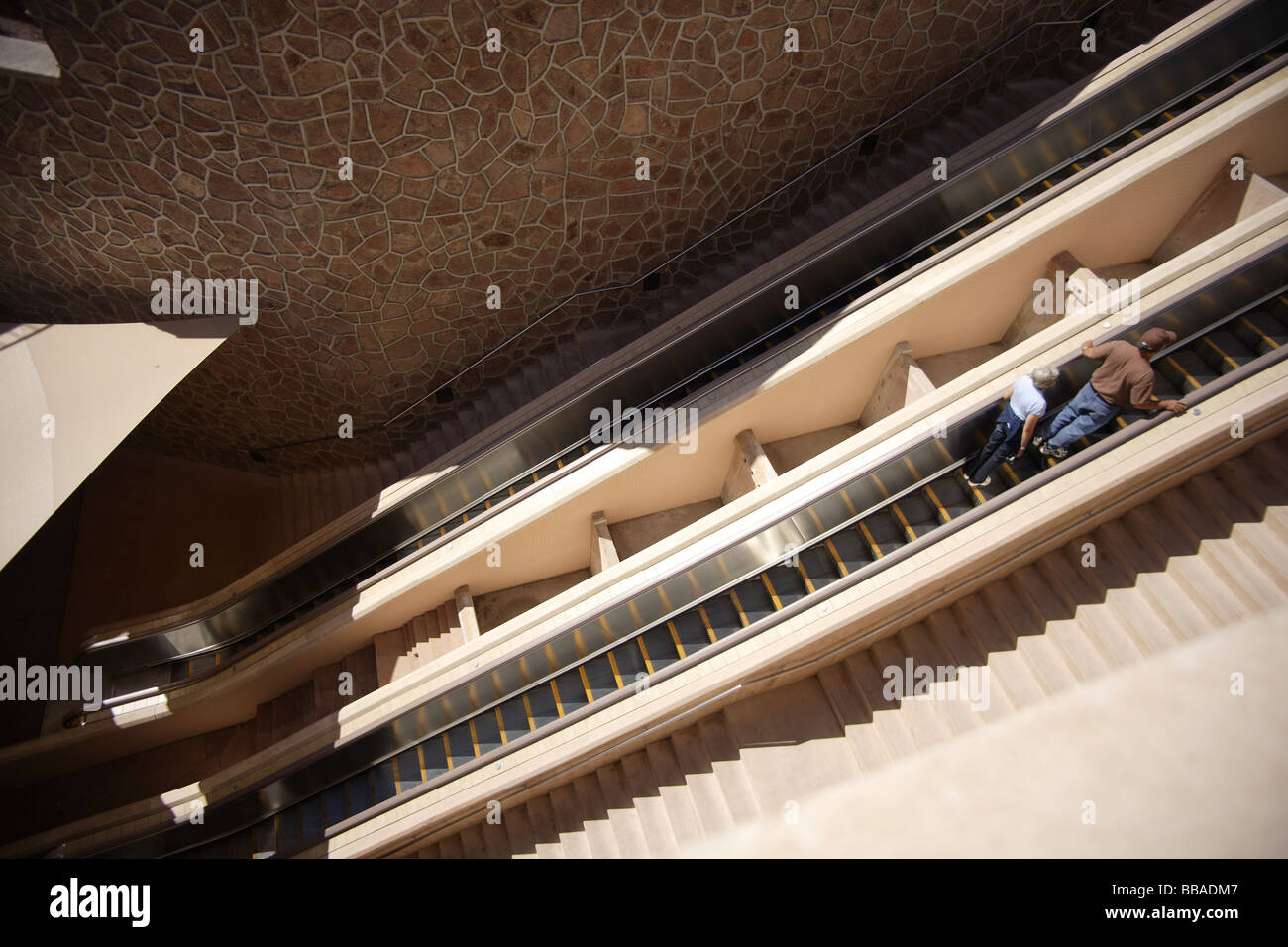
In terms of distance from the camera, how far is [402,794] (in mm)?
5508

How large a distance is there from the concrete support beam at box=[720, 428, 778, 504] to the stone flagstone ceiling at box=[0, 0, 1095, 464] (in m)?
2.32

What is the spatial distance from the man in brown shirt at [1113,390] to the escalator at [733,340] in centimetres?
185

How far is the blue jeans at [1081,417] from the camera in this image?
4680mm

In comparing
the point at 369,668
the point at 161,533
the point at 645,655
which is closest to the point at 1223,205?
the point at 645,655

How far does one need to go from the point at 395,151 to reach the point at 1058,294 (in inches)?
218

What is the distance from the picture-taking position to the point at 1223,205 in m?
6.09

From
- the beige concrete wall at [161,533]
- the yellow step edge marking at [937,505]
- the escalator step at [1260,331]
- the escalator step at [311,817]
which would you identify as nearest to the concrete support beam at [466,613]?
the escalator step at [311,817]

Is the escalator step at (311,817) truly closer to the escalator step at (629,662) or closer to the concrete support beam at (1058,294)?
the escalator step at (629,662)

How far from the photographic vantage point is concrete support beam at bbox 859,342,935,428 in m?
6.00

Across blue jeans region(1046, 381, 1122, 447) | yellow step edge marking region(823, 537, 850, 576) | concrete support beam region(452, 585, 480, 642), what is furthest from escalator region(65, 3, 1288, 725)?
blue jeans region(1046, 381, 1122, 447)

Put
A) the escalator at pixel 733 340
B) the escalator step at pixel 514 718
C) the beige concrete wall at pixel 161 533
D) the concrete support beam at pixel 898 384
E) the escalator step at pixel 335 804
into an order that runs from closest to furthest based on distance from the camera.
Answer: the escalator step at pixel 514 718
the escalator step at pixel 335 804
the concrete support beam at pixel 898 384
the escalator at pixel 733 340
the beige concrete wall at pixel 161 533

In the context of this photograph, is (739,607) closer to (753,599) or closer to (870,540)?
(753,599)
